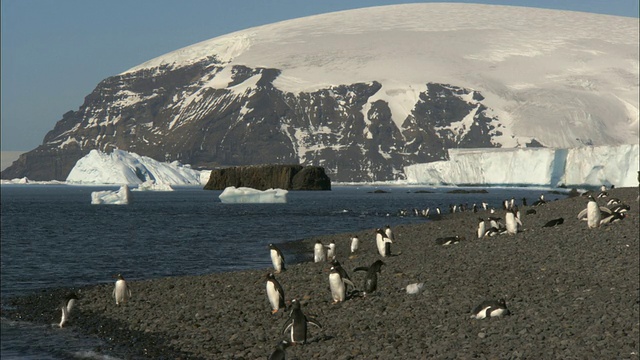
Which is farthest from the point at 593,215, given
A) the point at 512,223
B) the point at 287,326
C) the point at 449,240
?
the point at 287,326

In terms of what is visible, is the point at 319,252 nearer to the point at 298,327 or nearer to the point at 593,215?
the point at 593,215

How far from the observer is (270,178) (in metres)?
159

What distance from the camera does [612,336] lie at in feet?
45.7

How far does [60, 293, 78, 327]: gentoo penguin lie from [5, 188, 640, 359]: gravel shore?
22 cm

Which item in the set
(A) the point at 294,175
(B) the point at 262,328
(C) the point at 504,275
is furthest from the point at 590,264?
(A) the point at 294,175

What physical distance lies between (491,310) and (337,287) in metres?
3.69

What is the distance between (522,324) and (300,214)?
5566 cm

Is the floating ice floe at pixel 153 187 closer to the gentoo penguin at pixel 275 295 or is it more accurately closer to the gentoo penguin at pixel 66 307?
the gentoo penguin at pixel 66 307

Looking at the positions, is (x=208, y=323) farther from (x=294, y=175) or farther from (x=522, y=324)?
(x=294, y=175)

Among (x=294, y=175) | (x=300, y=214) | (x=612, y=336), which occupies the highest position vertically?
(x=612, y=336)

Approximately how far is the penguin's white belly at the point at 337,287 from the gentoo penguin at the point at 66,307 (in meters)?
5.81

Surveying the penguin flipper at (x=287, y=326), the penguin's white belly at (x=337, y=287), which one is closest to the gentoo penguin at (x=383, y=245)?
the penguin's white belly at (x=337, y=287)

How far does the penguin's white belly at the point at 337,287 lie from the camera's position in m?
18.1

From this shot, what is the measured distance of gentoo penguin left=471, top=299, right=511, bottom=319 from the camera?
1565 centimetres
